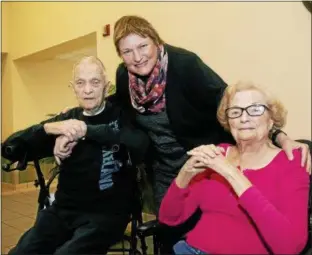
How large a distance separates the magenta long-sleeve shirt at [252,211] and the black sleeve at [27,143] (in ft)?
2.06

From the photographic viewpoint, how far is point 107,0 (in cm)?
325

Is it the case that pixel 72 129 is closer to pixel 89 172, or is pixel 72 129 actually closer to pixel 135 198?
pixel 89 172

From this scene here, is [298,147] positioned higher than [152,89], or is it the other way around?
[152,89]

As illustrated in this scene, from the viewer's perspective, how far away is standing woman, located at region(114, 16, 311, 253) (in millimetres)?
1516

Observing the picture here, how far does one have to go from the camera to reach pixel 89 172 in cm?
162

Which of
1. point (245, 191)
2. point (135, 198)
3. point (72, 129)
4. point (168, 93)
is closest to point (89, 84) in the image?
point (72, 129)

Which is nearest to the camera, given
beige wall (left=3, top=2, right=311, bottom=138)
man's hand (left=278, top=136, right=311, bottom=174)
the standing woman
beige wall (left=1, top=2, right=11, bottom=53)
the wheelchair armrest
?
man's hand (left=278, top=136, right=311, bottom=174)

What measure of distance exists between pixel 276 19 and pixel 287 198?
4.88 ft

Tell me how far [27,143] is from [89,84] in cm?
38

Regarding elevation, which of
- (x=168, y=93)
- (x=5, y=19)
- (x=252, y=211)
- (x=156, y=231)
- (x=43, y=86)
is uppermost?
(x=5, y=19)

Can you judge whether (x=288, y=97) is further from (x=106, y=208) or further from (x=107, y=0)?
(x=107, y=0)

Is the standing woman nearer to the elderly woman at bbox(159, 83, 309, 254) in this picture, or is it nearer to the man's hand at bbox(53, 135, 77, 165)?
the elderly woman at bbox(159, 83, 309, 254)

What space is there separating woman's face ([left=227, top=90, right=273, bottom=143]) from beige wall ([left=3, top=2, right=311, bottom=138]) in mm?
880

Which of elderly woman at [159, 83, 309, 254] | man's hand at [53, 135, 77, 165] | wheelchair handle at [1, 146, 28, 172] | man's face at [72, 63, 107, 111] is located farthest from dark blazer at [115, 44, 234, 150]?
wheelchair handle at [1, 146, 28, 172]
